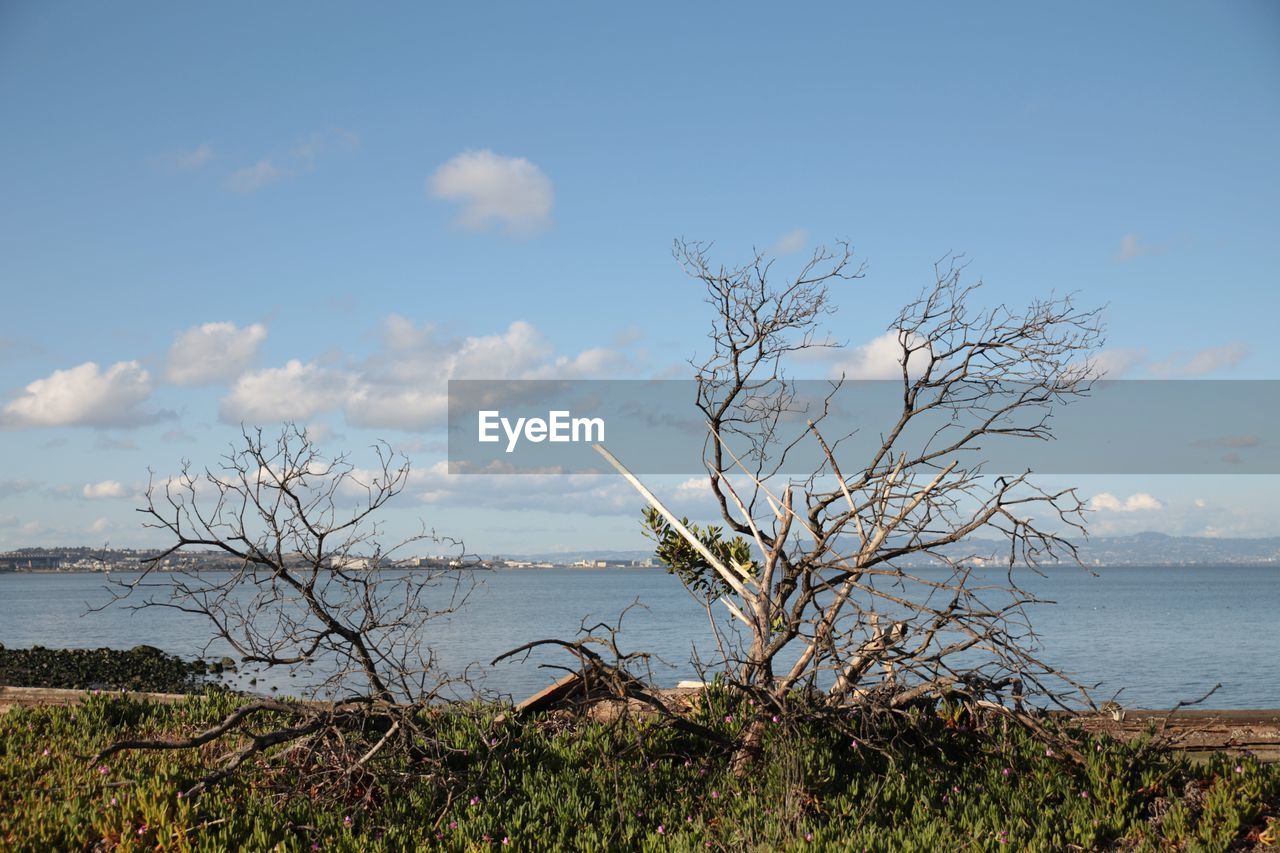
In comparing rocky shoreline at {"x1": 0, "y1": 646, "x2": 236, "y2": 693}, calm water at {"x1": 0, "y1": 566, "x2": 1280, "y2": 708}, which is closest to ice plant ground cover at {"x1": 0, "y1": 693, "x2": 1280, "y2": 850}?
calm water at {"x1": 0, "y1": 566, "x2": 1280, "y2": 708}

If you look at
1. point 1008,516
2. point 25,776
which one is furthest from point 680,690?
point 25,776

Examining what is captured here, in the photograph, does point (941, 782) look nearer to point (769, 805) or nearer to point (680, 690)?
point (769, 805)

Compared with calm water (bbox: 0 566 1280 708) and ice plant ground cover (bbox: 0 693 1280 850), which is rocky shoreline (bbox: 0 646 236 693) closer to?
calm water (bbox: 0 566 1280 708)

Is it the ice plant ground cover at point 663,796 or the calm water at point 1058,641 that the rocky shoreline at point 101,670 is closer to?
the calm water at point 1058,641

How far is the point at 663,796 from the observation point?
307 inches

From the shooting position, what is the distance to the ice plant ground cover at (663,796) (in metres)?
6.81

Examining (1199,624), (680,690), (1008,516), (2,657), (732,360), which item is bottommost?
(1199,624)

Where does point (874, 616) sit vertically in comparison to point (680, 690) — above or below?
above

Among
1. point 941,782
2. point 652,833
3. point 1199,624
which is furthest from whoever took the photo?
point 1199,624

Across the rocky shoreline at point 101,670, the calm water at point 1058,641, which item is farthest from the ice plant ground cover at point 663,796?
the rocky shoreline at point 101,670

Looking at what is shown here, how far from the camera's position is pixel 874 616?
361 inches

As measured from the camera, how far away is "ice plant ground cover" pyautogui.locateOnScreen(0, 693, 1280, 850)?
6809 millimetres

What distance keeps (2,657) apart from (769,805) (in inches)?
901

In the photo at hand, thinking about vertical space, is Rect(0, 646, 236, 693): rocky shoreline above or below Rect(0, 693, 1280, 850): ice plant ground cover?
below
